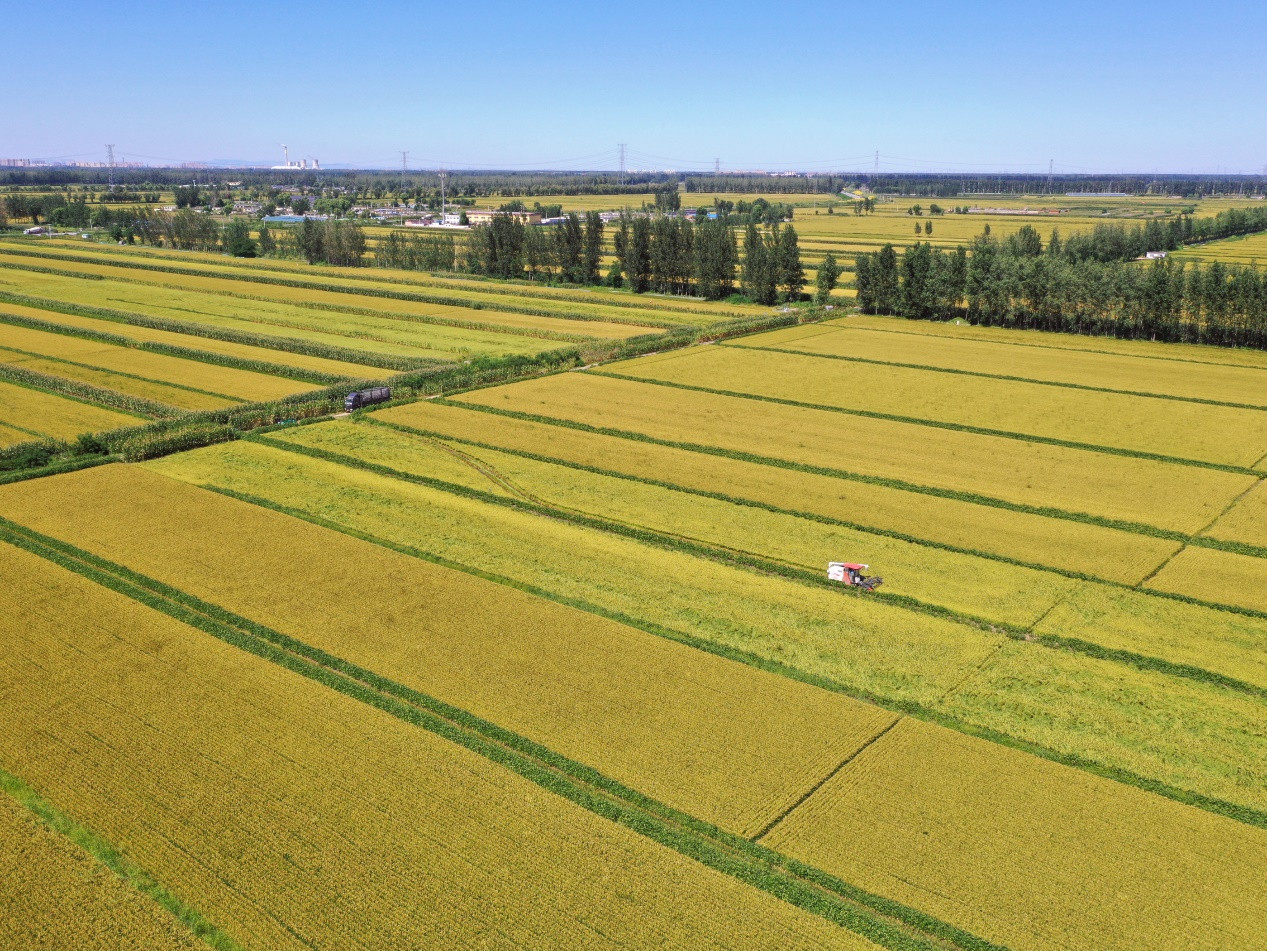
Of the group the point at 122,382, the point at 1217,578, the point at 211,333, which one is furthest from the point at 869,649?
the point at 211,333

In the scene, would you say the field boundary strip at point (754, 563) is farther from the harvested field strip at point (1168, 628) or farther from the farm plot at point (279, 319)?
the farm plot at point (279, 319)

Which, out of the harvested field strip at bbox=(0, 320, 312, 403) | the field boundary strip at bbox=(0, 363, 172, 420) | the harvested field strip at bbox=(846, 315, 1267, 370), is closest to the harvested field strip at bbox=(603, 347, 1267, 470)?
the harvested field strip at bbox=(846, 315, 1267, 370)

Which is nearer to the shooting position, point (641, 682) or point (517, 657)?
point (641, 682)

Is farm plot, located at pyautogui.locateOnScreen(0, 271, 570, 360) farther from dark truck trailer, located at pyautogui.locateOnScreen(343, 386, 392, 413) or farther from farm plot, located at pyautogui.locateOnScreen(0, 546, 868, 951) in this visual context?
farm plot, located at pyautogui.locateOnScreen(0, 546, 868, 951)

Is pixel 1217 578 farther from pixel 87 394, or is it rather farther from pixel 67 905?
pixel 87 394

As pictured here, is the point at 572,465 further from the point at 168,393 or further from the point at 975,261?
the point at 975,261
